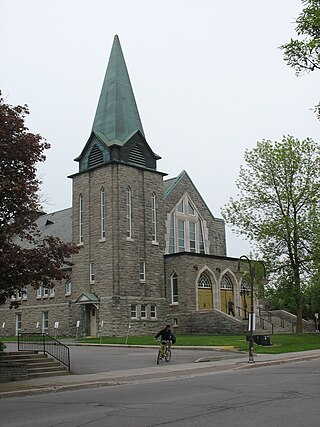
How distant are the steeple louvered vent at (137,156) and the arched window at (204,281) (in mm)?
10237

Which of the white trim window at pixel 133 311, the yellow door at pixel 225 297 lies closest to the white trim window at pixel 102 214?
the white trim window at pixel 133 311

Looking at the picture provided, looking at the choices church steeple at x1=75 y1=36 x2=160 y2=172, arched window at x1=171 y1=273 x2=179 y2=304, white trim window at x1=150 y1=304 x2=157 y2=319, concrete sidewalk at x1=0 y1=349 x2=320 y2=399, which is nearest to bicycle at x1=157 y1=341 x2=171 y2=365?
concrete sidewalk at x1=0 y1=349 x2=320 y2=399

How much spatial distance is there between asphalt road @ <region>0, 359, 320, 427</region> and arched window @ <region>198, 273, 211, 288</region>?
28.5 meters

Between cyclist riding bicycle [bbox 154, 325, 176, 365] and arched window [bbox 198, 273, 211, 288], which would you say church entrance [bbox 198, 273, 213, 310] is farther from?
cyclist riding bicycle [bbox 154, 325, 176, 365]

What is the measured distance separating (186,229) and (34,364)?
3311cm

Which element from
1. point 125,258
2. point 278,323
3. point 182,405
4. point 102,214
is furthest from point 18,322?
point 182,405

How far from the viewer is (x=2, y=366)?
62.7 ft

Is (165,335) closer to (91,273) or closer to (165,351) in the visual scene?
(165,351)

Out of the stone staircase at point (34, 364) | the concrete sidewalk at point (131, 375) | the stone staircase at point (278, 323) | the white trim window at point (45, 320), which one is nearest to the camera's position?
→ the concrete sidewalk at point (131, 375)

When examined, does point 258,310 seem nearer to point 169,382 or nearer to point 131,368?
point 131,368

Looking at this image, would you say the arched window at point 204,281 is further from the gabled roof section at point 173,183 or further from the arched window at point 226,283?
the gabled roof section at point 173,183

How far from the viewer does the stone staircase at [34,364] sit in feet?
64.7

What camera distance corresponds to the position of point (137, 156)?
47312 millimetres

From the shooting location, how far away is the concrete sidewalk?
55.2 ft
